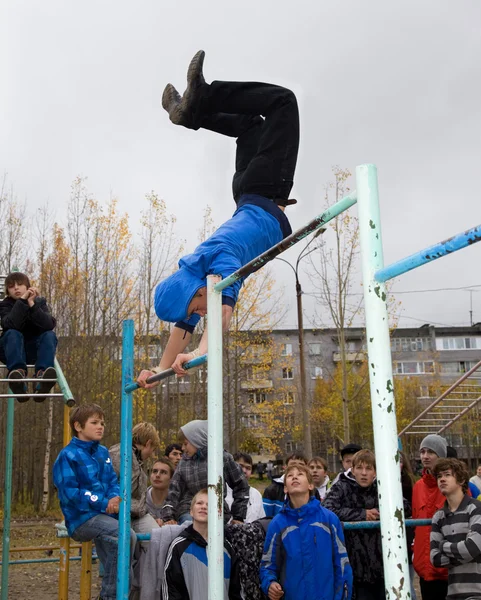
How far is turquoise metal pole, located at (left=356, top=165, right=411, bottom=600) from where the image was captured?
45.0 inches

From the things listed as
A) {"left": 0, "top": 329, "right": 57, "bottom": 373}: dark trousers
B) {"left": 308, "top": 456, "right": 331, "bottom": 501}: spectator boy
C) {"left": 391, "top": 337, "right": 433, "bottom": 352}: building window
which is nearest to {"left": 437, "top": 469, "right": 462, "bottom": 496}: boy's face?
Result: {"left": 308, "top": 456, "right": 331, "bottom": 501}: spectator boy

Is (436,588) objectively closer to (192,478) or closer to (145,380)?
(192,478)

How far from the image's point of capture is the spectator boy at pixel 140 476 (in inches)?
137

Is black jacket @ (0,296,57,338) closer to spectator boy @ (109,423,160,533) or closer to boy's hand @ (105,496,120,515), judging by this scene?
spectator boy @ (109,423,160,533)

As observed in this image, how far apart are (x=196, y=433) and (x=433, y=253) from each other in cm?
266

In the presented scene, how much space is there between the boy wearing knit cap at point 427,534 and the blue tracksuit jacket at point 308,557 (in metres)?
0.87

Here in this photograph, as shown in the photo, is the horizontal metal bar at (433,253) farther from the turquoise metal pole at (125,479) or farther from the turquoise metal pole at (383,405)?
the turquoise metal pole at (125,479)

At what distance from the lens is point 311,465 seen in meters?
4.71

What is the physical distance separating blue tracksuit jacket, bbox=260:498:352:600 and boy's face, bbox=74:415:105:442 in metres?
1.01

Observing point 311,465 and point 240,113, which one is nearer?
point 240,113

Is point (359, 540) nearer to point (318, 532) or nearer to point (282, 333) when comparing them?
point (318, 532)

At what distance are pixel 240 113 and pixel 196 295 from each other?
31.3 inches

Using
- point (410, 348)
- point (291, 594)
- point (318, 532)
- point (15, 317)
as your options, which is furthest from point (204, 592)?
point (410, 348)

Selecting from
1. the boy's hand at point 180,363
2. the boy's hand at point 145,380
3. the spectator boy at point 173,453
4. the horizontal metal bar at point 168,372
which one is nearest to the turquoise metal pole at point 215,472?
the horizontal metal bar at point 168,372
